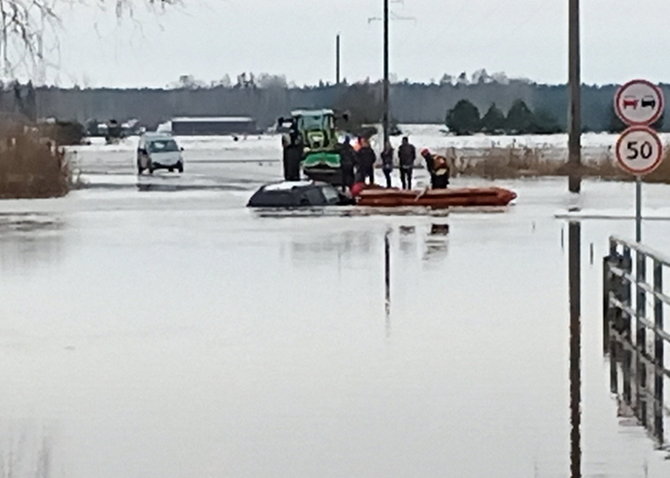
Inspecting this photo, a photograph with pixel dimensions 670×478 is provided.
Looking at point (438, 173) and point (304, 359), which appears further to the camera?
point (438, 173)

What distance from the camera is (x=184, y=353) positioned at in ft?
49.4

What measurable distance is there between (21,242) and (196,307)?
Answer: 1205cm

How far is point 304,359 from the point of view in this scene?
47.7 ft

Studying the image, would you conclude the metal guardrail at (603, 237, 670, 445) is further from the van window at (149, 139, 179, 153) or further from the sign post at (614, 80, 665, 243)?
the van window at (149, 139, 179, 153)

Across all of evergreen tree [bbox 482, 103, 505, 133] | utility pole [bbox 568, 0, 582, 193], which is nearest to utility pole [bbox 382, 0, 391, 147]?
utility pole [bbox 568, 0, 582, 193]

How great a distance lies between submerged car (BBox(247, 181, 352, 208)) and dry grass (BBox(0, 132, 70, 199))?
10.4 m

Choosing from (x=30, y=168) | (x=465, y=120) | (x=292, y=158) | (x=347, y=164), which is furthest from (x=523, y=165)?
(x=465, y=120)

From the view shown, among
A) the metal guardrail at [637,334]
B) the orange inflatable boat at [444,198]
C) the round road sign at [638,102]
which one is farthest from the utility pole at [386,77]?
the metal guardrail at [637,334]

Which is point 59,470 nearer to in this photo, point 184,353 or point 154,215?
point 184,353

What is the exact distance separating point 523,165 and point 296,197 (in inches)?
926

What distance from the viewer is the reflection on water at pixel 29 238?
26516 millimetres

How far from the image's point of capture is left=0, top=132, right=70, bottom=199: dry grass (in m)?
50.5

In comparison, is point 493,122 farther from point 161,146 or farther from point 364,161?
point 364,161

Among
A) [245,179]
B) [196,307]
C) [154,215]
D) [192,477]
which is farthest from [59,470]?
[245,179]
